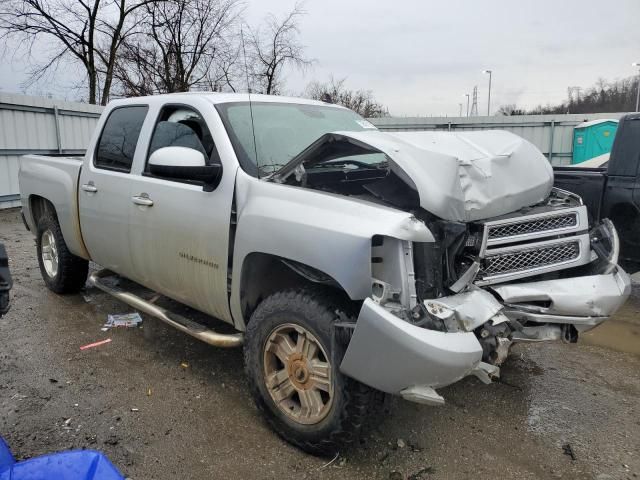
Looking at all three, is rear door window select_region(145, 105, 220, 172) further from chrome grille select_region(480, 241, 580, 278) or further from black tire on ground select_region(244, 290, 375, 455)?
chrome grille select_region(480, 241, 580, 278)

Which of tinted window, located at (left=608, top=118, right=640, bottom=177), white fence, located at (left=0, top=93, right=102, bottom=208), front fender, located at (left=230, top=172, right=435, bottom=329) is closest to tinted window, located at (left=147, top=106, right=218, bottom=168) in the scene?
front fender, located at (left=230, top=172, right=435, bottom=329)

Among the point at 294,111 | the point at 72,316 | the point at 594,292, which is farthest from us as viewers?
the point at 72,316

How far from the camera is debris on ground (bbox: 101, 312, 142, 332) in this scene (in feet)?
15.3

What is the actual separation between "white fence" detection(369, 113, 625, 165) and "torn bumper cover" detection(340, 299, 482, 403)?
13641mm

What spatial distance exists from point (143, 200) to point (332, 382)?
6.44ft

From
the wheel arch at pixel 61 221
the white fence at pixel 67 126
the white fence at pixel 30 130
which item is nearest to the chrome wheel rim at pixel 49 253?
the wheel arch at pixel 61 221

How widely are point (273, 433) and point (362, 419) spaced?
28.3 inches

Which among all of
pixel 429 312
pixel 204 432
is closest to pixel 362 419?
pixel 429 312

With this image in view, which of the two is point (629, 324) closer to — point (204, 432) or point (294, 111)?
point (294, 111)

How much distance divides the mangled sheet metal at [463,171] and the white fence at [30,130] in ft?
32.1

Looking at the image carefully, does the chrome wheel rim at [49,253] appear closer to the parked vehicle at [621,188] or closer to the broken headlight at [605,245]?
the broken headlight at [605,245]

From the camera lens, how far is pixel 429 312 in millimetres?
2295

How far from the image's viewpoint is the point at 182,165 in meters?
2.99

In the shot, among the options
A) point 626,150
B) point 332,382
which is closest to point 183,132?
point 332,382
